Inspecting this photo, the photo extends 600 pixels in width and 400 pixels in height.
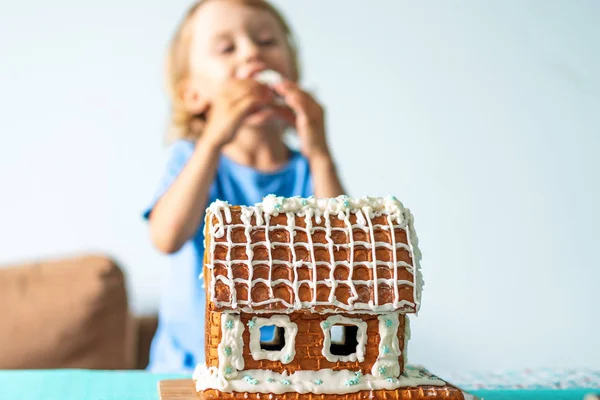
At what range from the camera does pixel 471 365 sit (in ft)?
8.11

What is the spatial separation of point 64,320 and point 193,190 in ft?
2.21

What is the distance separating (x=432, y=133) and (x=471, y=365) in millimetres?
741

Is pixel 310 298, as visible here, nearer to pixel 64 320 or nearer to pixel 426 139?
pixel 64 320

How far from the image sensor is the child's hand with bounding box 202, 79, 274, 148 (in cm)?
168

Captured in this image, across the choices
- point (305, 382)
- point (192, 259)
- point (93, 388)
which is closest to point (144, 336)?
point (192, 259)

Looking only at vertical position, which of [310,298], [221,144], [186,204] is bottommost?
[310,298]

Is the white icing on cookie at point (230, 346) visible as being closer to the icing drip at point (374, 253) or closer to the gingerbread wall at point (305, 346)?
the gingerbread wall at point (305, 346)

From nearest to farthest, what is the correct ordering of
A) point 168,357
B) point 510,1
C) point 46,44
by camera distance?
1. point 168,357
2. point 46,44
3. point 510,1

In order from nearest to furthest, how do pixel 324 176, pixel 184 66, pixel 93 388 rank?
pixel 93 388 < pixel 324 176 < pixel 184 66

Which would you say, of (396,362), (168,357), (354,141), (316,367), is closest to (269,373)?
(316,367)

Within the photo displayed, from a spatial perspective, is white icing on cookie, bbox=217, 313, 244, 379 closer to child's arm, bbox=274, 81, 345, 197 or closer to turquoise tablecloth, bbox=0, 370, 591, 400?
turquoise tablecloth, bbox=0, 370, 591, 400

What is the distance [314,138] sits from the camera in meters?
1.80

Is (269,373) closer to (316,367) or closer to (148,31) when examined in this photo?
(316,367)

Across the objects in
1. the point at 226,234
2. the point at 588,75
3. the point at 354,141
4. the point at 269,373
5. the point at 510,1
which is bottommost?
the point at 269,373
